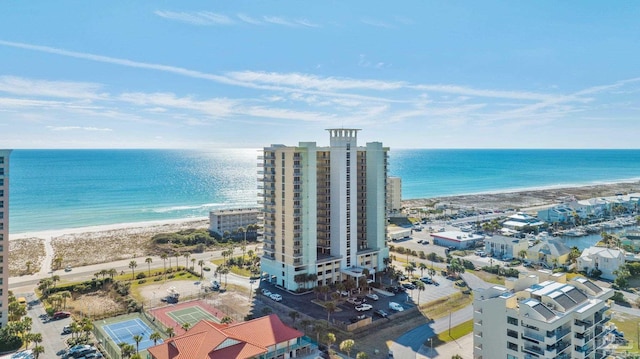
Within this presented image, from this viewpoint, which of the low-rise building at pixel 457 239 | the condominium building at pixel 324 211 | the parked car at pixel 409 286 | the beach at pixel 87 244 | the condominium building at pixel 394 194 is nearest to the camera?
the parked car at pixel 409 286

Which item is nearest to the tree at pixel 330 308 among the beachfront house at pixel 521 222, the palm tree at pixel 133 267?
the palm tree at pixel 133 267

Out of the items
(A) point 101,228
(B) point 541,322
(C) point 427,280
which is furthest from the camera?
(A) point 101,228

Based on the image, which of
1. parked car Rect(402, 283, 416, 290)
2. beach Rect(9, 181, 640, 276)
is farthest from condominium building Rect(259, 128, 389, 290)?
beach Rect(9, 181, 640, 276)

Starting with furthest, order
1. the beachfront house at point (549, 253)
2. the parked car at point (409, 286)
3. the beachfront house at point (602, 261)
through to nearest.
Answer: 1. the beachfront house at point (549, 253)
2. the beachfront house at point (602, 261)
3. the parked car at point (409, 286)

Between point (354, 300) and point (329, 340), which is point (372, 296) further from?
point (329, 340)

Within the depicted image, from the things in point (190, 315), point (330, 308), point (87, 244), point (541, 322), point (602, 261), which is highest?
point (541, 322)

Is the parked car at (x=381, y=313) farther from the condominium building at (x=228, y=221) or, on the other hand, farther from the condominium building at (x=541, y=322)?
the condominium building at (x=228, y=221)

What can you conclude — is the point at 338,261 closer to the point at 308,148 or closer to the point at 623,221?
the point at 308,148

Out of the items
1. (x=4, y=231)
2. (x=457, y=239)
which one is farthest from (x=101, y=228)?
(x=457, y=239)
